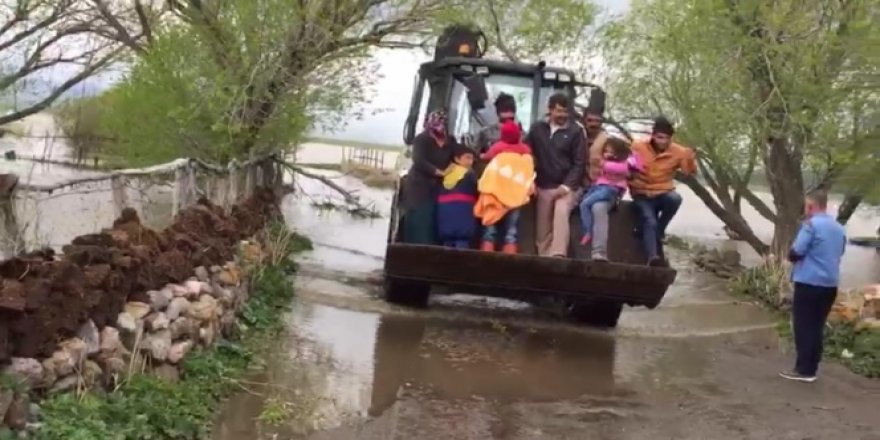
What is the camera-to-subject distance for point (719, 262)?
80.5ft

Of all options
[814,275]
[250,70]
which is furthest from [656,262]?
[250,70]

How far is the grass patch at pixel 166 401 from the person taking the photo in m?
5.81

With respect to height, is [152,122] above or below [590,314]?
above

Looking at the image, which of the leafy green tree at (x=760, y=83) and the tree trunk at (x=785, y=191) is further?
the tree trunk at (x=785, y=191)

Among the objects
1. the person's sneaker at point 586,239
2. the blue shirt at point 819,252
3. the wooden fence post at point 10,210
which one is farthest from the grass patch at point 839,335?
the wooden fence post at point 10,210

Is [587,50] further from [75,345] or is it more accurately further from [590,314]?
[75,345]

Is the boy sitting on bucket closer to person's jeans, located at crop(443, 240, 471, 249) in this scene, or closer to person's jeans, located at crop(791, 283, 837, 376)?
person's jeans, located at crop(443, 240, 471, 249)

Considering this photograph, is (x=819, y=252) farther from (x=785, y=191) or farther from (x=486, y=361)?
(x=785, y=191)

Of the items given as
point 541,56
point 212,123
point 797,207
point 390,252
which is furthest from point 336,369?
point 541,56

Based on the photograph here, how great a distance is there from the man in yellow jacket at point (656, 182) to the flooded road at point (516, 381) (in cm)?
124

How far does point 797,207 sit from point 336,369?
14.0 meters

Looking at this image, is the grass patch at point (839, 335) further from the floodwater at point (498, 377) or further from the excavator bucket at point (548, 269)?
the excavator bucket at point (548, 269)

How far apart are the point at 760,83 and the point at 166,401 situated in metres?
14.8

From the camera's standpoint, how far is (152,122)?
1938 cm
